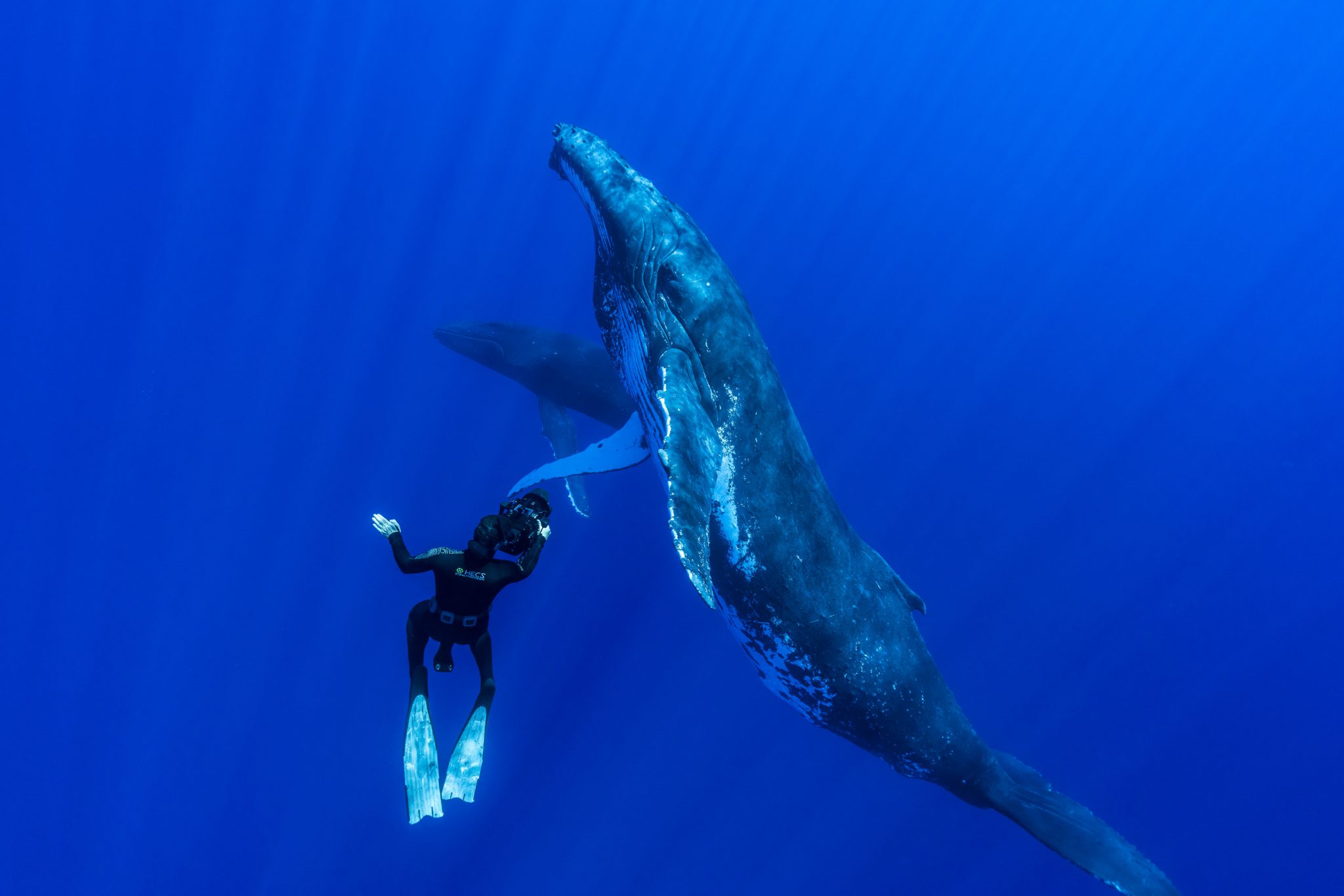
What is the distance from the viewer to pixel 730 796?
1173 cm

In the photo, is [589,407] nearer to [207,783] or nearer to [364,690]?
[364,690]

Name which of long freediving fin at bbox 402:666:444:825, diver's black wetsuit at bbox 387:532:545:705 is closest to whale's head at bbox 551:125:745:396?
diver's black wetsuit at bbox 387:532:545:705

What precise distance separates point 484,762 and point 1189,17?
48755 mm

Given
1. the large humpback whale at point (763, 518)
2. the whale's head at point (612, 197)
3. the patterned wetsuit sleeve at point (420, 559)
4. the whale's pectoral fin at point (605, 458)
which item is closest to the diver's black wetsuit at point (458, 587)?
the patterned wetsuit sleeve at point (420, 559)

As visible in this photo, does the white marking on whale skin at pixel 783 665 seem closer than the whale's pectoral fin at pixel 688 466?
No

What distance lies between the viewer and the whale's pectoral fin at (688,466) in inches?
139

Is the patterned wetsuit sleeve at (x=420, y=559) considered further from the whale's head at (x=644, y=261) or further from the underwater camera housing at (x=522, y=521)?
the whale's head at (x=644, y=261)

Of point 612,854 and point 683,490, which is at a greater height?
point 683,490

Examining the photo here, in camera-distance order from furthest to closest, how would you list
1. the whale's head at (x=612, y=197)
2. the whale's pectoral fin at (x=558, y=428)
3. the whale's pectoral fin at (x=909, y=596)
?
the whale's pectoral fin at (x=558, y=428) < the whale's pectoral fin at (x=909, y=596) < the whale's head at (x=612, y=197)

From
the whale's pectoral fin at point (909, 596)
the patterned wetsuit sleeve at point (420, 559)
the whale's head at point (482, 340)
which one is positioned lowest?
the patterned wetsuit sleeve at point (420, 559)

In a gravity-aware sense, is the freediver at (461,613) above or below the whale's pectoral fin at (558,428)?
below

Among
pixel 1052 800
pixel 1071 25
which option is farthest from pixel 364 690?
pixel 1071 25

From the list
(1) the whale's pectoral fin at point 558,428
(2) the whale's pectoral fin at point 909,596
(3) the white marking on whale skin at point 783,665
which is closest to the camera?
(3) the white marking on whale skin at point 783,665

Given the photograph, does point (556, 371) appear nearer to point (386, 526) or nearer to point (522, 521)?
point (386, 526)
